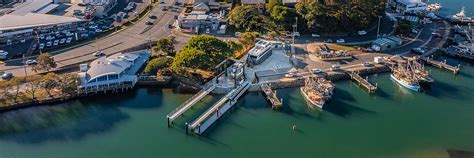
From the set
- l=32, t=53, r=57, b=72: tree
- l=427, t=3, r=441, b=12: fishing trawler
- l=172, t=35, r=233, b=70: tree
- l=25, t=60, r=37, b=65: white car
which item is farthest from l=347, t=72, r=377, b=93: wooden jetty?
l=25, t=60, r=37, b=65: white car

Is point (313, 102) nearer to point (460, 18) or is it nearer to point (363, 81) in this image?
point (363, 81)

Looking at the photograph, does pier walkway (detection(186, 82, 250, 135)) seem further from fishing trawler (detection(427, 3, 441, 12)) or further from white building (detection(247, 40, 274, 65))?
fishing trawler (detection(427, 3, 441, 12))

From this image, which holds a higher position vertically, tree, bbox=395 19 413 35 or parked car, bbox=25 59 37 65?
tree, bbox=395 19 413 35

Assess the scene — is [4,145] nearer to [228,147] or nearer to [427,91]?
[228,147]

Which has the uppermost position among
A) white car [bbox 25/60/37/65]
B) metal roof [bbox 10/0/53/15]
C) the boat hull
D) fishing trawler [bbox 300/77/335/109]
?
metal roof [bbox 10/0/53/15]

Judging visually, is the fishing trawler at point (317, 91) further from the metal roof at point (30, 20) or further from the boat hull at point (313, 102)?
the metal roof at point (30, 20)

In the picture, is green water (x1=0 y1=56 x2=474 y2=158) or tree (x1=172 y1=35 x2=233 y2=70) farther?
tree (x1=172 y1=35 x2=233 y2=70)

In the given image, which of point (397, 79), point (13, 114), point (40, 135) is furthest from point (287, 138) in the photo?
point (13, 114)
